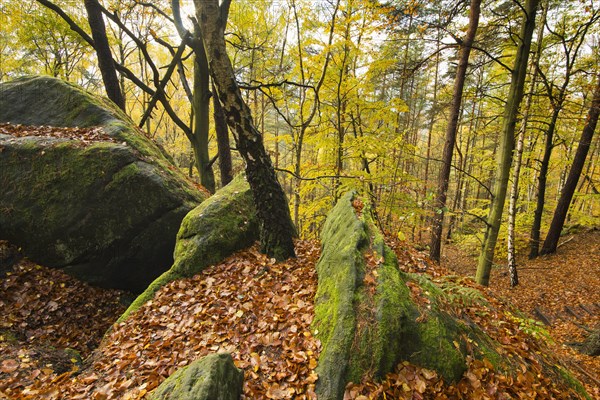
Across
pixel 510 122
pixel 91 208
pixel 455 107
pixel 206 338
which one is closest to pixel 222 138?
pixel 91 208

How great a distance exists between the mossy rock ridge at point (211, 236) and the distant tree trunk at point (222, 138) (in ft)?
8.06

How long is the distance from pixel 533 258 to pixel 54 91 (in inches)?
789

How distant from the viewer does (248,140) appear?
470 centimetres

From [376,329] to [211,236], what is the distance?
12.1 feet

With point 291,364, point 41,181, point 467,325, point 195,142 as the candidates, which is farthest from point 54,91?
point 467,325

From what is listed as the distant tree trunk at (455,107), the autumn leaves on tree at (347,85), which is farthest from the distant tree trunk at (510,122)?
the distant tree trunk at (455,107)

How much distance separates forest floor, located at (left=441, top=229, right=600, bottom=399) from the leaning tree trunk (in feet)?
15.4

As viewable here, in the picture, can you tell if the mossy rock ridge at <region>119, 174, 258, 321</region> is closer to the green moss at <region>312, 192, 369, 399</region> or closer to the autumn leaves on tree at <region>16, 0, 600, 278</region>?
the autumn leaves on tree at <region>16, 0, 600, 278</region>

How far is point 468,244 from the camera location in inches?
585

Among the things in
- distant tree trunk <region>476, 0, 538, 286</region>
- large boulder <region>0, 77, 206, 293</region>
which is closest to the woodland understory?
distant tree trunk <region>476, 0, 538, 286</region>

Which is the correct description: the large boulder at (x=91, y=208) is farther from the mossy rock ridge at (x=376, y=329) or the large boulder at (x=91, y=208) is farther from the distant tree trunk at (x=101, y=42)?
the mossy rock ridge at (x=376, y=329)

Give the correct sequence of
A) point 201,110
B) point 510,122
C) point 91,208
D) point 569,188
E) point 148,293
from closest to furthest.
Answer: point 510,122 → point 148,293 → point 91,208 → point 201,110 → point 569,188

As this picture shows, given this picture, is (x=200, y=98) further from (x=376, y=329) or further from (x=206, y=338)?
(x=376, y=329)

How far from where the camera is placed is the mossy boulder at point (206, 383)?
244 centimetres
